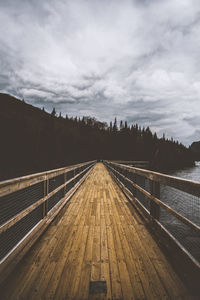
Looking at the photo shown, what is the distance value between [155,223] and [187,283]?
146cm

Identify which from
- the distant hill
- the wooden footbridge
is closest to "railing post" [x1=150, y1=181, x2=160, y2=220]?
the wooden footbridge

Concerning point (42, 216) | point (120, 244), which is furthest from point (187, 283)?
point (42, 216)

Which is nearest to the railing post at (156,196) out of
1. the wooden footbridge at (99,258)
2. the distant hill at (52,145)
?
the wooden footbridge at (99,258)

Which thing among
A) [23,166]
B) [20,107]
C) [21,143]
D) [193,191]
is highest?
[20,107]

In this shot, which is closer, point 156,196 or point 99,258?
point 99,258

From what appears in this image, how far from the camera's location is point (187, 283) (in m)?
1.92

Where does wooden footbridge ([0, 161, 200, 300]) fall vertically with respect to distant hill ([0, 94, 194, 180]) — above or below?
below

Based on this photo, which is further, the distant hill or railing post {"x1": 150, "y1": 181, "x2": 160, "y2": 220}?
the distant hill

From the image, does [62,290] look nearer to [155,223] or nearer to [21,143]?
[155,223]

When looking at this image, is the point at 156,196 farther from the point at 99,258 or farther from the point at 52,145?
the point at 52,145

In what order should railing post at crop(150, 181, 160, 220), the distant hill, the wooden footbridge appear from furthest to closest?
the distant hill, railing post at crop(150, 181, 160, 220), the wooden footbridge

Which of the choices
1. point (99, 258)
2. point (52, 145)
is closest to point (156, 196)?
point (99, 258)

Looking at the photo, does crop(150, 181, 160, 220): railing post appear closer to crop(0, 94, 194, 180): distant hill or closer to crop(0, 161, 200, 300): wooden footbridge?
crop(0, 161, 200, 300): wooden footbridge

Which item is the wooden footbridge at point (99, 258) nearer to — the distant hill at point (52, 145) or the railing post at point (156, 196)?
the railing post at point (156, 196)
